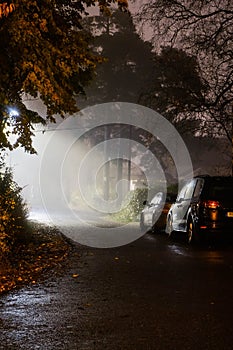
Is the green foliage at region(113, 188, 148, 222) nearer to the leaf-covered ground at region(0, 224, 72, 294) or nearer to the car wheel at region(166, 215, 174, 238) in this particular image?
the car wheel at region(166, 215, 174, 238)

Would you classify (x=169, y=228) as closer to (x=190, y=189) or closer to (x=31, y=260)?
(x=190, y=189)

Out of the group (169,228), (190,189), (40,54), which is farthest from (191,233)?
(40,54)

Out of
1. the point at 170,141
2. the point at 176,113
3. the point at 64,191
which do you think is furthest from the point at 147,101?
the point at 64,191

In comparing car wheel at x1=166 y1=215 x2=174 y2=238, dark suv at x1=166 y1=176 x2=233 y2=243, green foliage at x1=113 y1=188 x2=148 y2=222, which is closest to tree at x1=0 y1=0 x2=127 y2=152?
dark suv at x1=166 y1=176 x2=233 y2=243

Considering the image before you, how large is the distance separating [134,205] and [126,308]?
23061 mm

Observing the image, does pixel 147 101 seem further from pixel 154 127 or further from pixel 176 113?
pixel 154 127

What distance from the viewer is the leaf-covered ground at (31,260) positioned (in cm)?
1030

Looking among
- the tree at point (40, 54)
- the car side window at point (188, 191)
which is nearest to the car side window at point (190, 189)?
the car side window at point (188, 191)

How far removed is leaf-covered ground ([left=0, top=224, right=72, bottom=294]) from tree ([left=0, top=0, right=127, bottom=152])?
2541mm

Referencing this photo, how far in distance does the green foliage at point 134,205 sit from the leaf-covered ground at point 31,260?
12.1m

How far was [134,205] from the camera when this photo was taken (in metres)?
30.8

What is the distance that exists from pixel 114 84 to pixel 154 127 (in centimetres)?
2850

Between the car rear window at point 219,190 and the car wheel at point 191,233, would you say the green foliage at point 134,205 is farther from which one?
the car rear window at point 219,190

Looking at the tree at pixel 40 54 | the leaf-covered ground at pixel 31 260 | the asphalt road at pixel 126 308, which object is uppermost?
the tree at pixel 40 54
